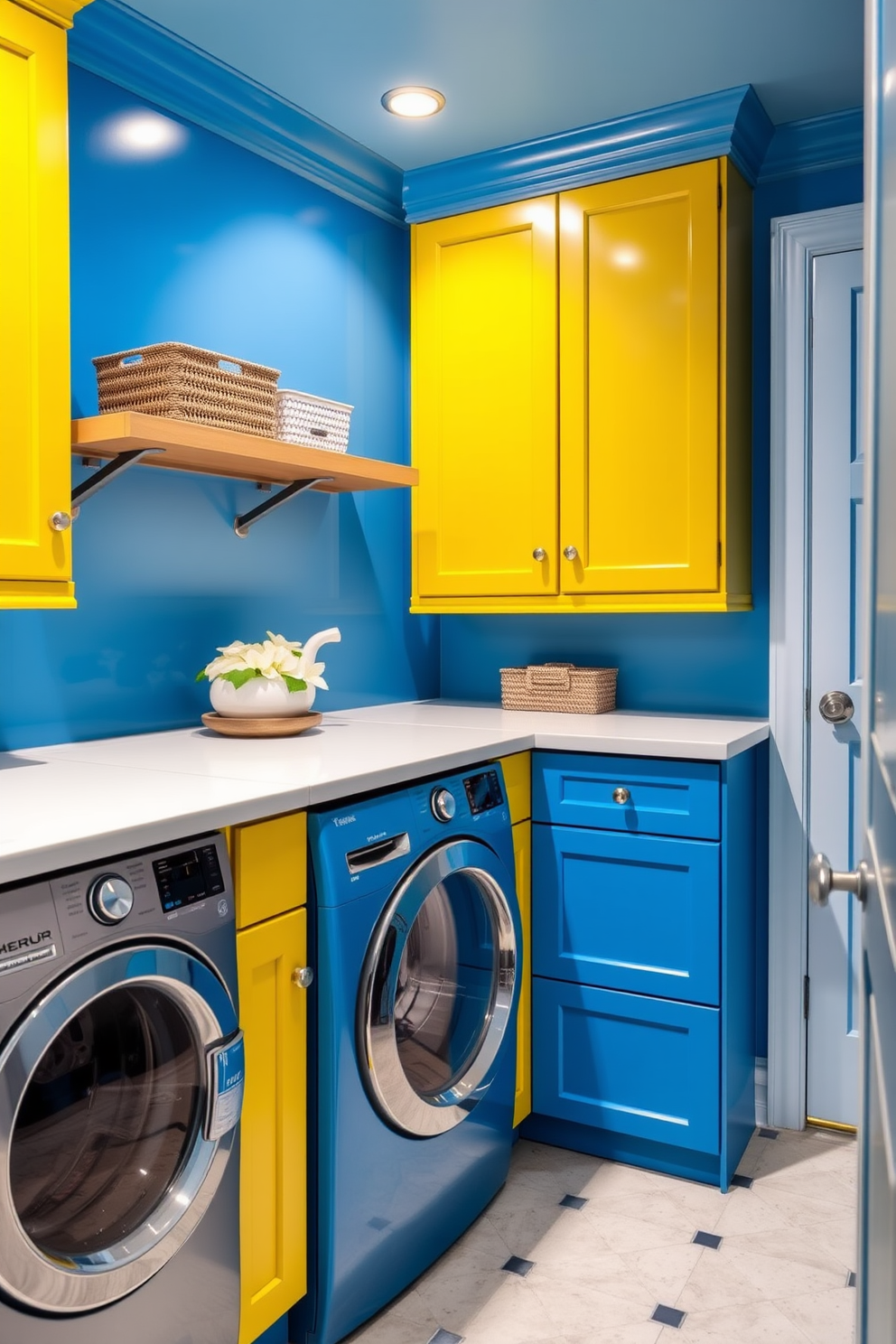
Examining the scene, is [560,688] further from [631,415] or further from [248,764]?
[248,764]

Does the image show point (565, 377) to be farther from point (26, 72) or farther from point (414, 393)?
point (26, 72)

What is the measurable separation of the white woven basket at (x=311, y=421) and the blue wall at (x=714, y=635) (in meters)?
0.91

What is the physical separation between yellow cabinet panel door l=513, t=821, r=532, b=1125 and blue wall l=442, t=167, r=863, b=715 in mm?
690

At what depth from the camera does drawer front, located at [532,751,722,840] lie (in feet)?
7.44

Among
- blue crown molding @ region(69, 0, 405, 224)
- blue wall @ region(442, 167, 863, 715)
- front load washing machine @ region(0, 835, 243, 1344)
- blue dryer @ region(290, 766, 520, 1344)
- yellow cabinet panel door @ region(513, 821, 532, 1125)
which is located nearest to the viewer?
front load washing machine @ region(0, 835, 243, 1344)

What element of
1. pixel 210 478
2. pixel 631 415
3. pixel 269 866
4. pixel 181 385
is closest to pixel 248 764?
pixel 269 866

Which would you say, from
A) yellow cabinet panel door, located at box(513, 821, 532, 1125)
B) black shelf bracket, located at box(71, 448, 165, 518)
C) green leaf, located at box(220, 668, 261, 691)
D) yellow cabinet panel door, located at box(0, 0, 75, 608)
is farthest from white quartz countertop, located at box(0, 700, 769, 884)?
black shelf bracket, located at box(71, 448, 165, 518)

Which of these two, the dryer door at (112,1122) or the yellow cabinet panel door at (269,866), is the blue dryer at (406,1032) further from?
the dryer door at (112,1122)

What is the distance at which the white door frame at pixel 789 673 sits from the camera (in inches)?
103

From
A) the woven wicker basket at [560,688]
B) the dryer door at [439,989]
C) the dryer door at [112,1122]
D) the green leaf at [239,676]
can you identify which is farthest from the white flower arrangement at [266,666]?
the dryer door at [112,1122]

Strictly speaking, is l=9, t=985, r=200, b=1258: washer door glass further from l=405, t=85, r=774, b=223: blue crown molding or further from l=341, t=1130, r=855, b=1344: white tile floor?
l=405, t=85, r=774, b=223: blue crown molding

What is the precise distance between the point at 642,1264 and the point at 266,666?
138cm

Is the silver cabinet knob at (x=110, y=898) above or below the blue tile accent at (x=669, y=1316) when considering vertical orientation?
above

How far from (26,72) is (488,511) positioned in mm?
1510
